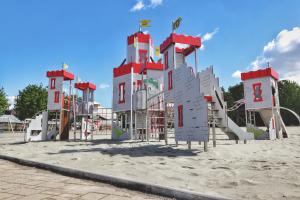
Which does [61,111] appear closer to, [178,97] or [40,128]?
[40,128]

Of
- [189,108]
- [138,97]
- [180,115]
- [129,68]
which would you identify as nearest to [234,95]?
[129,68]

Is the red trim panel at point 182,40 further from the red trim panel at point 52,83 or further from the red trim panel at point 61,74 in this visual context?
the red trim panel at point 52,83

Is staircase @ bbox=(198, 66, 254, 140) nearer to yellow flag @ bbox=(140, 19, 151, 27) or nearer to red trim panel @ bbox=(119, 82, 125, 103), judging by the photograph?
red trim panel @ bbox=(119, 82, 125, 103)

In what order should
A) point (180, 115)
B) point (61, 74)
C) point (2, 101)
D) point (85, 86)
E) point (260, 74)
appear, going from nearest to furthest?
point (180, 115) → point (260, 74) → point (61, 74) → point (85, 86) → point (2, 101)

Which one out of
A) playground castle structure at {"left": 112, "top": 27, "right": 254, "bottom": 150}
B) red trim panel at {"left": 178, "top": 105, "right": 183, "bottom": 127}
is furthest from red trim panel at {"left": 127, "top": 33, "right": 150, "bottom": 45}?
red trim panel at {"left": 178, "top": 105, "right": 183, "bottom": 127}

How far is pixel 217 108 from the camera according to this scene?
30.1 feet

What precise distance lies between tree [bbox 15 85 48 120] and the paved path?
137 feet

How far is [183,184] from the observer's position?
3.68m

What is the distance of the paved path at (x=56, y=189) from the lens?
10.6 feet

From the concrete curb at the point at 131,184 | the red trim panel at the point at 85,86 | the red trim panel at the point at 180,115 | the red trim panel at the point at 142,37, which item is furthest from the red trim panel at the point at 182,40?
the red trim panel at the point at 85,86

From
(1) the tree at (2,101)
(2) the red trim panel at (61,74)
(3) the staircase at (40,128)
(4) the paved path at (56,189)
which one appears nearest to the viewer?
(4) the paved path at (56,189)

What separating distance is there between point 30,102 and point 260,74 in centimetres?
3848

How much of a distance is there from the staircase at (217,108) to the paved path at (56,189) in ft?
18.4

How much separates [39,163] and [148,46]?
15099 millimetres
